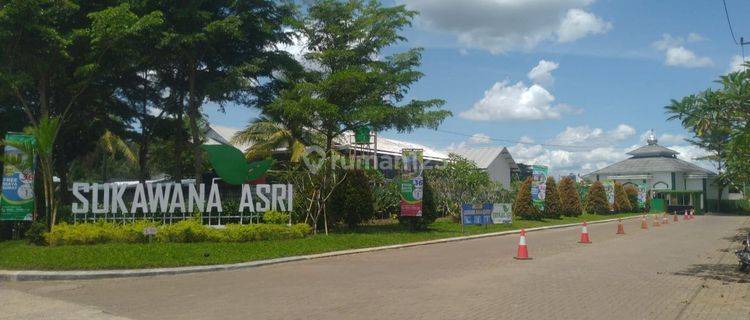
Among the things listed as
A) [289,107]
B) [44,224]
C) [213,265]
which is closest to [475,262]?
[213,265]

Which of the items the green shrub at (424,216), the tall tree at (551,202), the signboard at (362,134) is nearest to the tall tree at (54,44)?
the signboard at (362,134)

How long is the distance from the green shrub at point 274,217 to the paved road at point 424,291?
13.2 ft

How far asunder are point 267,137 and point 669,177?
167 feet

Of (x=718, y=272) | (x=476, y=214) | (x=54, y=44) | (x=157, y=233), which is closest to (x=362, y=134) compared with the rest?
(x=476, y=214)

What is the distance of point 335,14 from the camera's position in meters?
23.7

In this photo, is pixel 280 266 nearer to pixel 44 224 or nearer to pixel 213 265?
pixel 213 265

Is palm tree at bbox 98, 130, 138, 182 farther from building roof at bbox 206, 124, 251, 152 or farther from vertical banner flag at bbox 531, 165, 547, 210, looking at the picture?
vertical banner flag at bbox 531, 165, 547, 210

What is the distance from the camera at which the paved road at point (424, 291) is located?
29.7ft

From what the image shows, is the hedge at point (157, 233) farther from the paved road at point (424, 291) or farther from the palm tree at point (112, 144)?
the palm tree at point (112, 144)

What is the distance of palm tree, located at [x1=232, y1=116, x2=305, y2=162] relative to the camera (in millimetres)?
27855

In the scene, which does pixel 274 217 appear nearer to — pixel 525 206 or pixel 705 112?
pixel 705 112

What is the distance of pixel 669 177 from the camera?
6538 centimetres

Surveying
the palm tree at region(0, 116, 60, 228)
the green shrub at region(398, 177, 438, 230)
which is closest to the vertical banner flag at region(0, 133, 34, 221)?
the palm tree at region(0, 116, 60, 228)

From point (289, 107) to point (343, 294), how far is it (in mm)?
11874
